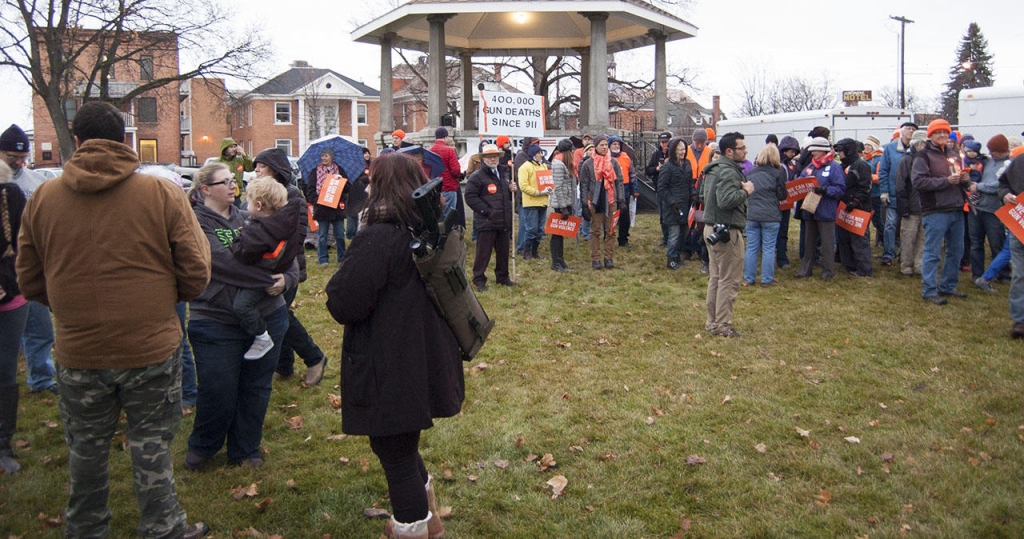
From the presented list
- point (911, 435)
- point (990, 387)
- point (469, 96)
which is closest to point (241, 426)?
point (911, 435)

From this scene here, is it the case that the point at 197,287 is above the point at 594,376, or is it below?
above

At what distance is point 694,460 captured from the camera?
5023 millimetres

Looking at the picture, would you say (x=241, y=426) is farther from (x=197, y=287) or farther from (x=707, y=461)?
(x=707, y=461)

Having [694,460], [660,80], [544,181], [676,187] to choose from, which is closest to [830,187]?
[676,187]

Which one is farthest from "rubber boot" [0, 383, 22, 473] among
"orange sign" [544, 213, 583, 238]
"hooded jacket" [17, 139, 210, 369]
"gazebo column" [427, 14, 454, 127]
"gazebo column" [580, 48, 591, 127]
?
"gazebo column" [580, 48, 591, 127]

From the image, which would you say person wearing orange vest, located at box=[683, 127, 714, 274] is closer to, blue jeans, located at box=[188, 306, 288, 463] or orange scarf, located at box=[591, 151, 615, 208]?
orange scarf, located at box=[591, 151, 615, 208]

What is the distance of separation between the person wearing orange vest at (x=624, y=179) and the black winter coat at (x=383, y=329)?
10.2 metres

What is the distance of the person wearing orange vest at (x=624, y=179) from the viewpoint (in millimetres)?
13398

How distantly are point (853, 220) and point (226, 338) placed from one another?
9.35m

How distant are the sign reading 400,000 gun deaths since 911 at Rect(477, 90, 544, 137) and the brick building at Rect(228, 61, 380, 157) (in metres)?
52.5

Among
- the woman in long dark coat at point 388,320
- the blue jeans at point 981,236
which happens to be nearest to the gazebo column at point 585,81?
the blue jeans at point 981,236

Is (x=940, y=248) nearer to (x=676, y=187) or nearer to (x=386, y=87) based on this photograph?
(x=676, y=187)

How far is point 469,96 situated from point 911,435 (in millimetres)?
20019

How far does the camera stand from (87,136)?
3.42 m
